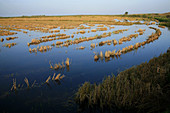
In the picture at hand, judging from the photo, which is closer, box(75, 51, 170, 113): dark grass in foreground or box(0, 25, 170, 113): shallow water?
box(75, 51, 170, 113): dark grass in foreground

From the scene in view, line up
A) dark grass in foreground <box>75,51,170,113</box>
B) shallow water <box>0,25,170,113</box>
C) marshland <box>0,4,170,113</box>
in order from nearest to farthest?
dark grass in foreground <box>75,51,170,113</box>
marshland <box>0,4,170,113</box>
shallow water <box>0,25,170,113</box>

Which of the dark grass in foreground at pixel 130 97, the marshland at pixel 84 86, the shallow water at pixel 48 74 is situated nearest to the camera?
the dark grass in foreground at pixel 130 97

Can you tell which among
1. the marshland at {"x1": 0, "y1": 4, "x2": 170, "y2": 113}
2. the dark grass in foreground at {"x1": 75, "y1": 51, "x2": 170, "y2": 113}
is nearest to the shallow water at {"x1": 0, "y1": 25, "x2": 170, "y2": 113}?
the marshland at {"x1": 0, "y1": 4, "x2": 170, "y2": 113}

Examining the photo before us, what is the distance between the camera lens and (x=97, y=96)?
609 cm

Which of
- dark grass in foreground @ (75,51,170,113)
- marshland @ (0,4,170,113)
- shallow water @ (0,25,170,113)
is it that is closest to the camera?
dark grass in foreground @ (75,51,170,113)

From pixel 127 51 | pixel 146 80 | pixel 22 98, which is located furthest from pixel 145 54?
pixel 22 98

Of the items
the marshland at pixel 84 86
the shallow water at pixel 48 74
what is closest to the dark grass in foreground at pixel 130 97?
the marshland at pixel 84 86

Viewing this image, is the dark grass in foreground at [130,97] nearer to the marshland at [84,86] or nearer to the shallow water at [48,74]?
the marshland at [84,86]

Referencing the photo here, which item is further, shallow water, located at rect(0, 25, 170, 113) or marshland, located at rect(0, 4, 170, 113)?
shallow water, located at rect(0, 25, 170, 113)

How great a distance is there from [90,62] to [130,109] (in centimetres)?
654

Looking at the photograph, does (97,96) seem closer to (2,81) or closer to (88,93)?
(88,93)

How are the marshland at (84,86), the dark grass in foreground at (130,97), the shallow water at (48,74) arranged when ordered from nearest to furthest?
the dark grass in foreground at (130,97) → the marshland at (84,86) → the shallow water at (48,74)

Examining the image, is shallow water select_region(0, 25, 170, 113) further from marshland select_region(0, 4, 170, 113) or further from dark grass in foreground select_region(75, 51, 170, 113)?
dark grass in foreground select_region(75, 51, 170, 113)

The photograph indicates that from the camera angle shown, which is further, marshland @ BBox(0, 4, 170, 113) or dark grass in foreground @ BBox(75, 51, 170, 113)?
marshland @ BBox(0, 4, 170, 113)
